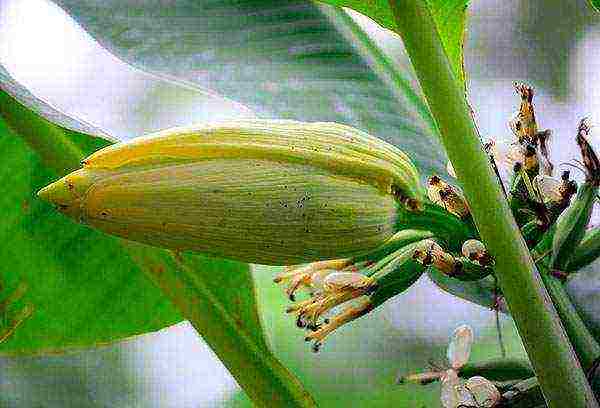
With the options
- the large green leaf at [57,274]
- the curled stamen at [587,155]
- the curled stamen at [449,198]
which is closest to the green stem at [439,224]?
the curled stamen at [449,198]

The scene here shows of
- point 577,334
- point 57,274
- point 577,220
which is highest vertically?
point 57,274

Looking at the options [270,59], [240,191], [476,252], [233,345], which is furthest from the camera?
[270,59]

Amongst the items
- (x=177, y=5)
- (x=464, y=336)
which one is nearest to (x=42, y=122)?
(x=177, y=5)

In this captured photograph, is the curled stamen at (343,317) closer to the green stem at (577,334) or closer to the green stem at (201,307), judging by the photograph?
the green stem at (201,307)

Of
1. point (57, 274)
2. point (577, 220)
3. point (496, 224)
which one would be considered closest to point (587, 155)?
point (577, 220)

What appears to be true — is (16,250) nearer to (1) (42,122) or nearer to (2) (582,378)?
(1) (42,122)

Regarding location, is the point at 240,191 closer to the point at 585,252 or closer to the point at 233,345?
the point at 233,345

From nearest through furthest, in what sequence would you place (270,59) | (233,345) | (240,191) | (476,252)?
(240,191) < (476,252) < (233,345) < (270,59)
